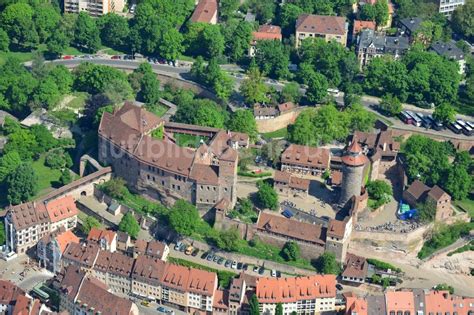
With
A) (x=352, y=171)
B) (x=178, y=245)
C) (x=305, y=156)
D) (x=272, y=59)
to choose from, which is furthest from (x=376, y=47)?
(x=178, y=245)

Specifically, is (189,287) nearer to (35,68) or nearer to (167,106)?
(167,106)

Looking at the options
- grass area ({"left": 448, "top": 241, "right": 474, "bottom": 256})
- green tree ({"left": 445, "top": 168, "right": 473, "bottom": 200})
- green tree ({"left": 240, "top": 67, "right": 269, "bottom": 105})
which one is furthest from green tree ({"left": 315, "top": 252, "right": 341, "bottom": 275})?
green tree ({"left": 240, "top": 67, "right": 269, "bottom": 105})

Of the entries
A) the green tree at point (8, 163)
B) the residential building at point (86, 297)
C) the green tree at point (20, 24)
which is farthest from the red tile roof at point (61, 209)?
the green tree at point (20, 24)

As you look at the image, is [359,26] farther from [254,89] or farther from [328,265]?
[328,265]

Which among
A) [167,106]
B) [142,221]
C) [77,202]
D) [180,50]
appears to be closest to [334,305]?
[142,221]

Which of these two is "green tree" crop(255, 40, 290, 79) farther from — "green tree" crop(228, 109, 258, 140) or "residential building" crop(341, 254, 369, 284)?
"residential building" crop(341, 254, 369, 284)
